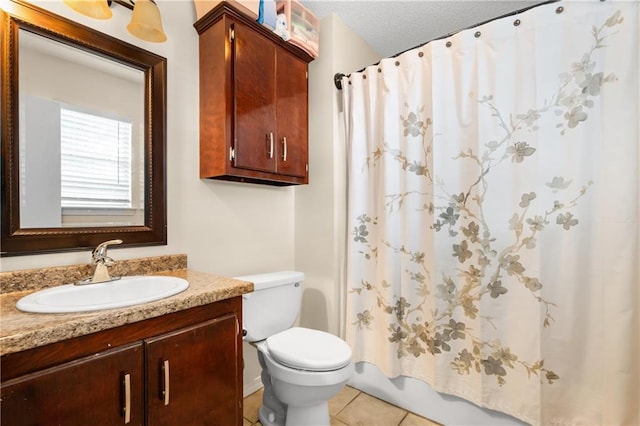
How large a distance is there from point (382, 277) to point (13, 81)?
1.81m

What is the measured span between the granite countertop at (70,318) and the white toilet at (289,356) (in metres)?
0.46

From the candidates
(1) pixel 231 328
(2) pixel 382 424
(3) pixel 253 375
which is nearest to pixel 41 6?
(1) pixel 231 328

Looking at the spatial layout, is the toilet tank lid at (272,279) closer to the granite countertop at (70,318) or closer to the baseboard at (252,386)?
the granite countertop at (70,318)

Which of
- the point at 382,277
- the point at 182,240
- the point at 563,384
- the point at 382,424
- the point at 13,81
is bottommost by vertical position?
the point at 382,424

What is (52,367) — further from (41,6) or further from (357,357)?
(357,357)

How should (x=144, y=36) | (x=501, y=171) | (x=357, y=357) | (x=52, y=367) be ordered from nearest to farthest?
1. (x=52, y=367)
2. (x=144, y=36)
3. (x=501, y=171)
4. (x=357, y=357)

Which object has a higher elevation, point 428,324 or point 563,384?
point 428,324

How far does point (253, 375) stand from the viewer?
1.82m

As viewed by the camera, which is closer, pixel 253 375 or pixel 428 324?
pixel 428 324

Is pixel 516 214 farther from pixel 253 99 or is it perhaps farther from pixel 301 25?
pixel 301 25

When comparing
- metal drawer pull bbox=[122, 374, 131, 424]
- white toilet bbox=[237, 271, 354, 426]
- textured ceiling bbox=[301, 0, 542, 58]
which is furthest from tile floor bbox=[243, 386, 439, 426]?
textured ceiling bbox=[301, 0, 542, 58]

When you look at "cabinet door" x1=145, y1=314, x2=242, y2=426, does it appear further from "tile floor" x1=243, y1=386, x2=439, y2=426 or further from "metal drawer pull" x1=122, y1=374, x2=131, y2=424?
"tile floor" x1=243, y1=386, x2=439, y2=426

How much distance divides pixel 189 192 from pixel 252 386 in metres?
1.25

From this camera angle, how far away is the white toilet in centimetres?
124
